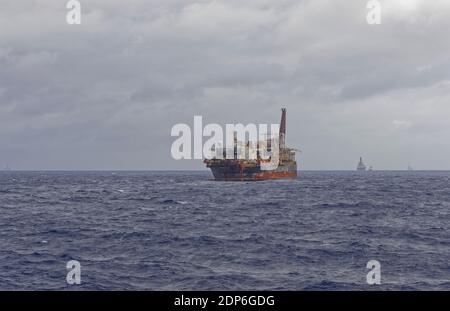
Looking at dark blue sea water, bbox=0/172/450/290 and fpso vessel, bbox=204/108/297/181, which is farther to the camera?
fpso vessel, bbox=204/108/297/181

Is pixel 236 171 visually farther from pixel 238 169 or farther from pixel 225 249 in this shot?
pixel 225 249

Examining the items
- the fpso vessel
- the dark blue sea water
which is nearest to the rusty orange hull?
the fpso vessel

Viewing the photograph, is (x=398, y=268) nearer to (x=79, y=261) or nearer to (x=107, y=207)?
(x=79, y=261)

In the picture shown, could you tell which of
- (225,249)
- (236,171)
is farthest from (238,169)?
(225,249)

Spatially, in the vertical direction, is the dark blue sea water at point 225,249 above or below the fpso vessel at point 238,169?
below

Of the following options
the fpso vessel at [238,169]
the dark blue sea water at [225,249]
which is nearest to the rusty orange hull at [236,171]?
the fpso vessel at [238,169]

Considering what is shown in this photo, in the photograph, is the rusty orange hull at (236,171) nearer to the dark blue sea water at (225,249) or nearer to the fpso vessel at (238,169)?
the fpso vessel at (238,169)

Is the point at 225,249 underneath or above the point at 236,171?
underneath

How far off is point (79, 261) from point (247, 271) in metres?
10.4

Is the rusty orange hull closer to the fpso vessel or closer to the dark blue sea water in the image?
the fpso vessel

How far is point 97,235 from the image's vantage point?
37.0 m
